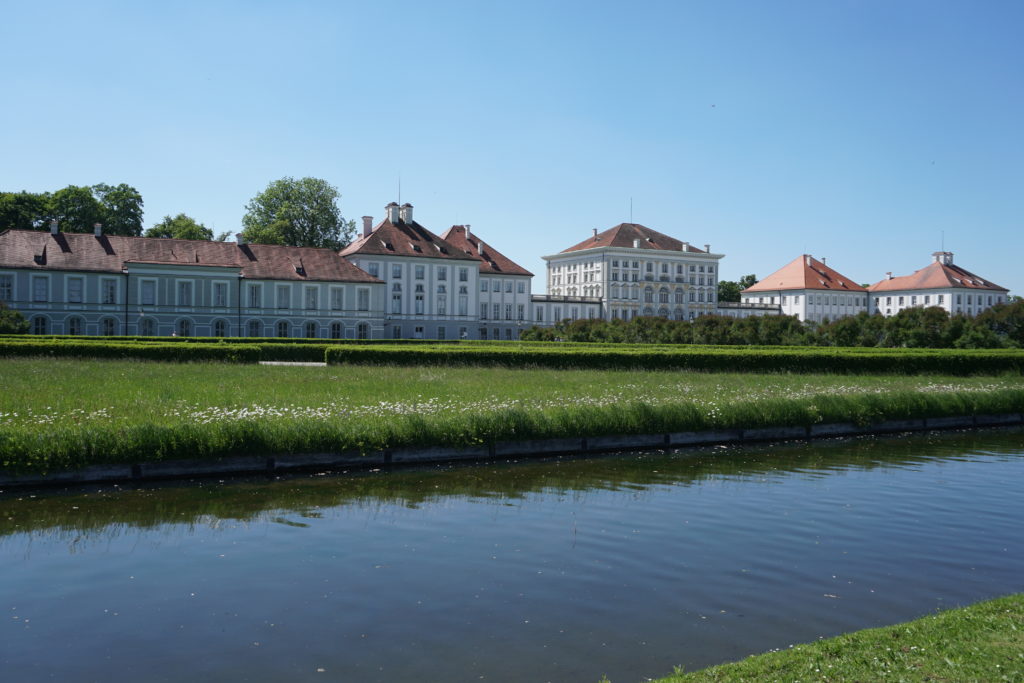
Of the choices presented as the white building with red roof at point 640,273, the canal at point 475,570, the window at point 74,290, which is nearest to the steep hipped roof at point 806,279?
the white building with red roof at point 640,273

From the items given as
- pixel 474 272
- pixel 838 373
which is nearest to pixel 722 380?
pixel 838 373

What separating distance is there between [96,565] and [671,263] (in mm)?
98763

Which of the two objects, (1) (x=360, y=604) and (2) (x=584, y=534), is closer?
(1) (x=360, y=604)

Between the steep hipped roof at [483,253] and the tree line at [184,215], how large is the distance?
10500 millimetres

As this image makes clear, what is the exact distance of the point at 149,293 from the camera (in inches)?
2144

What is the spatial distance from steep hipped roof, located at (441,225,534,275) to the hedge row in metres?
46.2

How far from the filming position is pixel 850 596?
7539 mm

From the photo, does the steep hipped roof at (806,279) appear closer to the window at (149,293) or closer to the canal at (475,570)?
the window at (149,293)

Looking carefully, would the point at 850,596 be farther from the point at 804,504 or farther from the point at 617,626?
the point at 804,504

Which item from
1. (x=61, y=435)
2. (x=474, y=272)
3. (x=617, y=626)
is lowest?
(x=617, y=626)

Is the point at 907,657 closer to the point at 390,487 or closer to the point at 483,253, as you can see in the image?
the point at 390,487

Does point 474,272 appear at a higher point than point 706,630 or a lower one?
higher

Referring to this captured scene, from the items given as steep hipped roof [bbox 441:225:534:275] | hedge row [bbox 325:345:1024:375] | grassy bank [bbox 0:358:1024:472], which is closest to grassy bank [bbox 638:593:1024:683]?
grassy bank [bbox 0:358:1024:472]

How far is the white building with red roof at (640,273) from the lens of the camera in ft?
327
